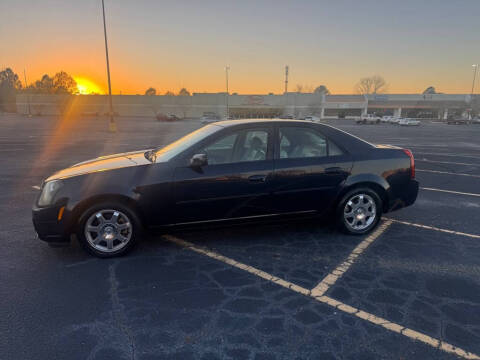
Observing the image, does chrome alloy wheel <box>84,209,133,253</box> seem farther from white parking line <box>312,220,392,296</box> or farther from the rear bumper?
the rear bumper

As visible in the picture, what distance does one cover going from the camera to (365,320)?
2695mm

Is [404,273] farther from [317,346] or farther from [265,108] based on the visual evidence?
[265,108]

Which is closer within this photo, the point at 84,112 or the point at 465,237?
the point at 465,237

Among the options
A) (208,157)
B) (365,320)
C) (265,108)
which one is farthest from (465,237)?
(265,108)

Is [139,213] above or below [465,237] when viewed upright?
above

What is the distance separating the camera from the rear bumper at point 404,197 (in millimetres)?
4555

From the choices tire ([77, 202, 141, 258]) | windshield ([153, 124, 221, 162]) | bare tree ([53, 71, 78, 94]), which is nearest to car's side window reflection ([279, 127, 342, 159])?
windshield ([153, 124, 221, 162])

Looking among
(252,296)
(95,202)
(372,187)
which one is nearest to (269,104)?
(372,187)

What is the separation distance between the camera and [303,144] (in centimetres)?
420

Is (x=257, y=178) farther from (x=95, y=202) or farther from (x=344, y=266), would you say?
(x=95, y=202)

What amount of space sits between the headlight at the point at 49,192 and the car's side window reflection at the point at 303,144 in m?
2.68

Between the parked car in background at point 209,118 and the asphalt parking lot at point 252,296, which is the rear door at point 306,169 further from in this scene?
the parked car in background at point 209,118

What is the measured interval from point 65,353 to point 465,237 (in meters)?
4.99

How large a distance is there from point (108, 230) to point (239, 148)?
1.85 metres
